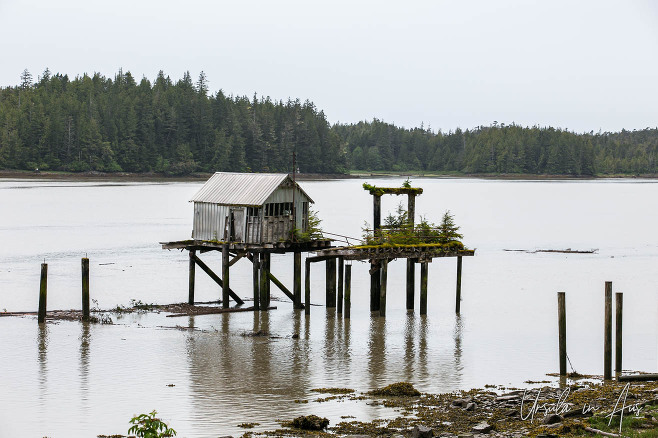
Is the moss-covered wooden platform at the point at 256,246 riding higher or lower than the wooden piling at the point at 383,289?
higher

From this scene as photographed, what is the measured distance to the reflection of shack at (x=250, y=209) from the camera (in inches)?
1623

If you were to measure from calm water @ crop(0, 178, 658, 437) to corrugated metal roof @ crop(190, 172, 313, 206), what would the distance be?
511cm

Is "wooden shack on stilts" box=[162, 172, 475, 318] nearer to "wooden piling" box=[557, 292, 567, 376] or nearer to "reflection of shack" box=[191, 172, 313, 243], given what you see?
"reflection of shack" box=[191, 172, 313, 243]

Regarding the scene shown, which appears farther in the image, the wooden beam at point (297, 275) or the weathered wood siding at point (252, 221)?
the wooden beam at point (297, 275)

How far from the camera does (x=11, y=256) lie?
66.8 meters

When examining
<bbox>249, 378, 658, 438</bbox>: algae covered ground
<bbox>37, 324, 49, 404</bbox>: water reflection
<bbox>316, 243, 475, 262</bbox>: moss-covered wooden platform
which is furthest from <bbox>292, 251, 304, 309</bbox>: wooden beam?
<bbox>249, 378, 658, 438</bbox>: algae covered ground

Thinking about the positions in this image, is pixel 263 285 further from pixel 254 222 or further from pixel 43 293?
pixel 43 293

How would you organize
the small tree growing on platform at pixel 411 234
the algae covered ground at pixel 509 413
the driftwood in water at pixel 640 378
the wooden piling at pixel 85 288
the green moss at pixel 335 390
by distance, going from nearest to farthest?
1. the algae covered ground at pixel 509 413
2. the driftwood in water at pixel 640 378
3. the green moss at pixel 335 390
4. the wooden piling at pixel 85 288
5. the small tree growing on platform at pixel 411 234

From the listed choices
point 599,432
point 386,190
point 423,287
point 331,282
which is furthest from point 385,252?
point 599,432

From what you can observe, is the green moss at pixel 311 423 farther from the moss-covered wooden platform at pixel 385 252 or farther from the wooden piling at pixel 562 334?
the moss-covered wooden platform at pixel 385 252

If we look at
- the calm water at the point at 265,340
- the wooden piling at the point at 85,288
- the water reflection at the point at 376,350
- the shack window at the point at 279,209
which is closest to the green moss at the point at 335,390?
the calm water at the point at 265,340

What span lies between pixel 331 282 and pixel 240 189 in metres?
5.88

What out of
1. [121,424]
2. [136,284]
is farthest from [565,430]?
[136,284]

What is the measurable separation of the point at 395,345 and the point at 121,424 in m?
13.9
